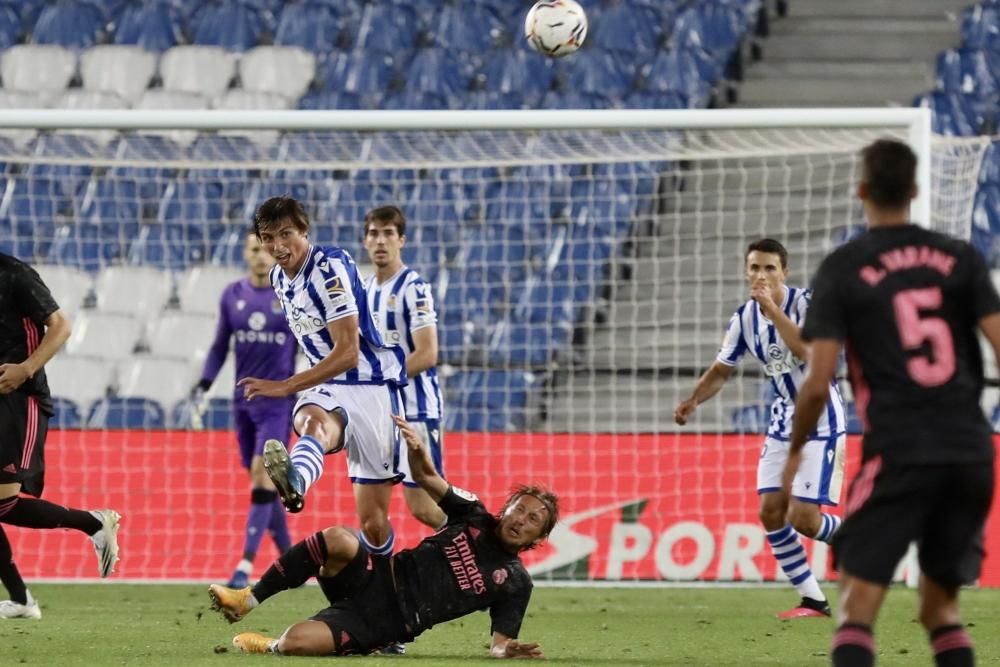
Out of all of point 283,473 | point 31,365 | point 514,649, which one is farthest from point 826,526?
point 31,365

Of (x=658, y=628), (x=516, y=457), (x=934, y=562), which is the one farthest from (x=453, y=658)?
(x=516, y=457)

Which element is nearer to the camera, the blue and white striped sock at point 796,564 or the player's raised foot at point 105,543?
the player's raised foot at point 105,543

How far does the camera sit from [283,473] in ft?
19.2

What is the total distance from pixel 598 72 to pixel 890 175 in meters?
11.3

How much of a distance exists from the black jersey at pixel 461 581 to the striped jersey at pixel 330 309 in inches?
42.4

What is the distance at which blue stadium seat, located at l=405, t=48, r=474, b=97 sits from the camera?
15.3 meters

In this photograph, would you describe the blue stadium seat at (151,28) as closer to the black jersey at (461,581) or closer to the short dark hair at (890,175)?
the black jersey at (461,581)

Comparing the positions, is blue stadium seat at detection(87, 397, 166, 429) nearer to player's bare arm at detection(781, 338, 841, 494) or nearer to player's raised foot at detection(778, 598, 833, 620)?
player's raised foot at detection(778, 598, 833, 620)

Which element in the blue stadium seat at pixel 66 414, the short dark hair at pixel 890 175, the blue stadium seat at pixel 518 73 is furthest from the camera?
the blue stadium seat at pixel 518 73

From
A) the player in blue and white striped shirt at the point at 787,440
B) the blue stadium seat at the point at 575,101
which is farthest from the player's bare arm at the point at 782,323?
the blue stadium seat at the point at 575,101

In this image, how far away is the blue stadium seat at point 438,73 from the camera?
15312mm

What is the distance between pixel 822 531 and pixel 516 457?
2.98 meters

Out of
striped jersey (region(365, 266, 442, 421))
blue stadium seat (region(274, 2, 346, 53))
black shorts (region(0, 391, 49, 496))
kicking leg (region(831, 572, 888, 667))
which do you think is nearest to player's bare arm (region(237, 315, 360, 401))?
black shorts (region(0, 391, 49, 496))

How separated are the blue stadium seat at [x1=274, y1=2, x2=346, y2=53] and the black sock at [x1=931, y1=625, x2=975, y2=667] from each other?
12623 mm
